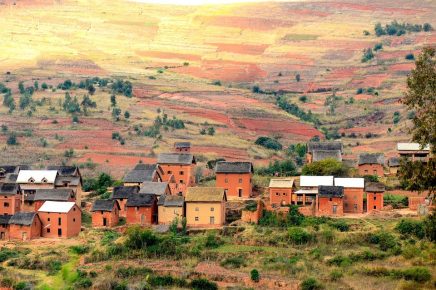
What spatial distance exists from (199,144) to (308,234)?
35.7m

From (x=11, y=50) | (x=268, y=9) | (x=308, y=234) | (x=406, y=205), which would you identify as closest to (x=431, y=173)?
(x=308, y=234)

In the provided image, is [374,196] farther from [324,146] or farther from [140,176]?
[140,176]

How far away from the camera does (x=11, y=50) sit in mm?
122562

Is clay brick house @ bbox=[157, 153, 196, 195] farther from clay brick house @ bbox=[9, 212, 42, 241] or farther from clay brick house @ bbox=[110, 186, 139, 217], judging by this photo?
clay brick house @ bbox=[9, 212, 42, 241]

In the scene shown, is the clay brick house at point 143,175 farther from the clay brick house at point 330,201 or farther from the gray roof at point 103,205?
the clay brick house at point 330,201

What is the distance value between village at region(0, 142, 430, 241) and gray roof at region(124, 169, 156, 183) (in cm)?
6

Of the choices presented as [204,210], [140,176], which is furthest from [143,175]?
[204,210]

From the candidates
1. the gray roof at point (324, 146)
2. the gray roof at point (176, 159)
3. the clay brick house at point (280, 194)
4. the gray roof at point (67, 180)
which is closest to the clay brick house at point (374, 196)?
the clay brick house at point (280, 194)

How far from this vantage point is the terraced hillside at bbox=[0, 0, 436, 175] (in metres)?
87.1

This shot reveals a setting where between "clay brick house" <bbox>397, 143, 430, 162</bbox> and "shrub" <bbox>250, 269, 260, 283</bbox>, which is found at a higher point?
"clay brick house" <bbox>397, 143, 430, 162</bbox>

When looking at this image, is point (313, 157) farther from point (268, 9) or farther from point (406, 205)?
point (268, 9)

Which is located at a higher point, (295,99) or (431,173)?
(295,99)

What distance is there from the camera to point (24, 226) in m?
53.1

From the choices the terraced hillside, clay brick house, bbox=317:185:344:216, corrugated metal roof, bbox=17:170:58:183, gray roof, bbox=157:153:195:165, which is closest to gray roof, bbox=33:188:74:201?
corrugated metal roof, bbox=17:170:58:183
